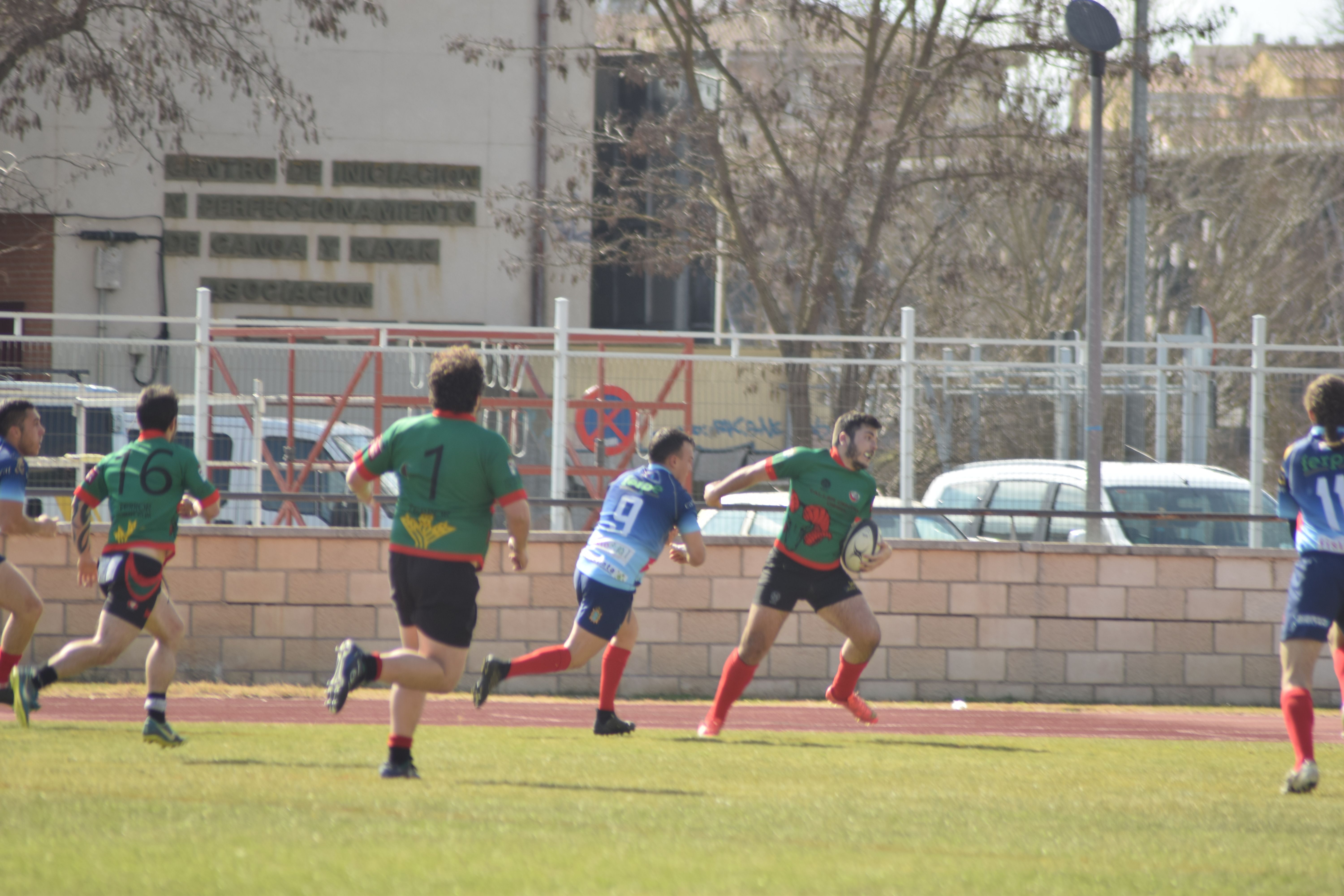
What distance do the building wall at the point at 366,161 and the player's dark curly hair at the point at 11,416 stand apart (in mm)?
10808

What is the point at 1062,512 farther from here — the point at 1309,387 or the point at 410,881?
the point at 410,881

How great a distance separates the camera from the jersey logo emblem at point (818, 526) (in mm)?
8500

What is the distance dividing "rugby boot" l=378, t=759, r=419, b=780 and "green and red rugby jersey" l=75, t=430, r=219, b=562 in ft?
6.29

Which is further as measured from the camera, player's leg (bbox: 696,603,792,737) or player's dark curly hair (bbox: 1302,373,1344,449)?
player's leg (bbox: 696,603,792,737)

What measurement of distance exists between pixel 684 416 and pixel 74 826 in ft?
23.4

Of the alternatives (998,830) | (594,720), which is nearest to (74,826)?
(998,830)

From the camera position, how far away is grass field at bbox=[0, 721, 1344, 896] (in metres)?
4.49

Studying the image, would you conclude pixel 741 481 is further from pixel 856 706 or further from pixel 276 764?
pixel 276 764

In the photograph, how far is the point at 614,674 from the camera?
28.2ft

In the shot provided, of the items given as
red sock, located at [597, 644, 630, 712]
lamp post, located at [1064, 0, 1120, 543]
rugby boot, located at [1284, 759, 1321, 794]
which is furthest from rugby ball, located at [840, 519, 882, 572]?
lamp post, located at [1064, 0, 1120, 543]

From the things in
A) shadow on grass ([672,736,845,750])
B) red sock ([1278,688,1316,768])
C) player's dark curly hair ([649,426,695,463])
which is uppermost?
player's dark curly hair ([649,426,695,463])

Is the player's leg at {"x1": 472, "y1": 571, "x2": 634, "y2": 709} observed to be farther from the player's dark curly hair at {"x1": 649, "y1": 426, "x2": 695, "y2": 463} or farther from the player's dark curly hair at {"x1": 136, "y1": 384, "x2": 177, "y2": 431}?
the player's dark curly hair at {"x1": 136, "y1": 384, "x2": 177, "y2": 431}

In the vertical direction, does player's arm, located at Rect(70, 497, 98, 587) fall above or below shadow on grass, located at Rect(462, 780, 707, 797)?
above

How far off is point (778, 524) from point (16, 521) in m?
5.81
